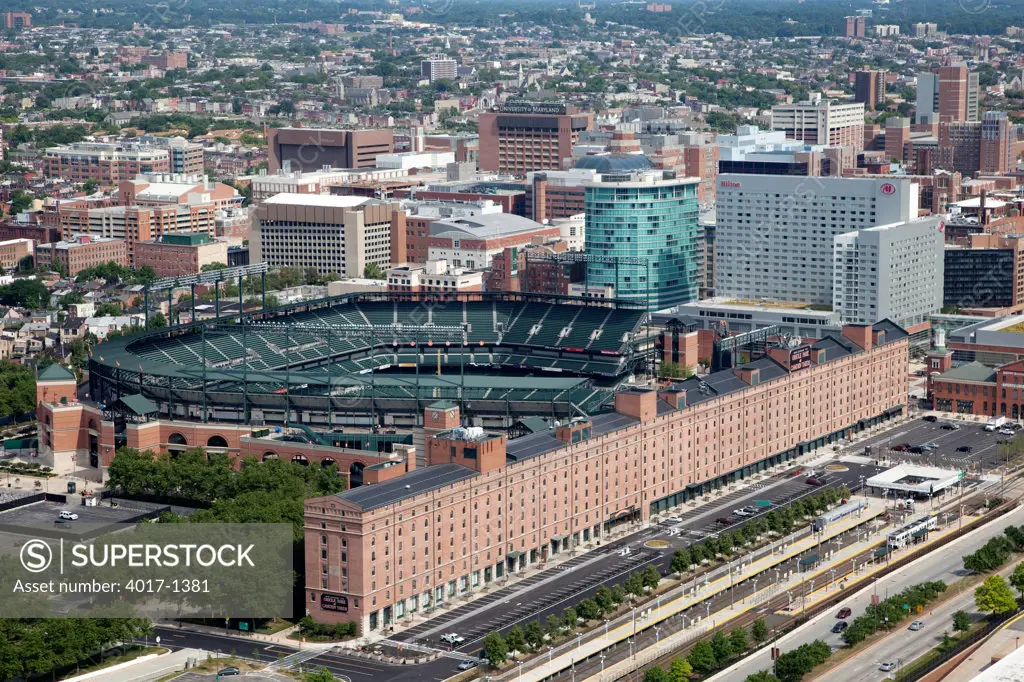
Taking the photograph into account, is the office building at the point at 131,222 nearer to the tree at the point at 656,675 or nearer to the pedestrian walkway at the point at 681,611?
the pedestrian walkway at the point at 681,611

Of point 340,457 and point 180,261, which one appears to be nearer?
point 340,457

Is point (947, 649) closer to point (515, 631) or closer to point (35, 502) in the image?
point (515, 631)

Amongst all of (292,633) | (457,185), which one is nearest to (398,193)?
(457,185)

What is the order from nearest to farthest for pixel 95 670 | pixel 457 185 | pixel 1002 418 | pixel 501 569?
pixel 95 670 < pixel 501 569 < pixel 1002 418 < pixel 457 185

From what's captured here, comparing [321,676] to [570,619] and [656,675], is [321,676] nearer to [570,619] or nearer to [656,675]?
[570,619]

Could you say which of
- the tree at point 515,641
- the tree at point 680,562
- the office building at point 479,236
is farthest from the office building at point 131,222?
the tree at point 515,641

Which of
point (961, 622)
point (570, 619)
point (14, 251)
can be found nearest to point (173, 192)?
point (14, 251)

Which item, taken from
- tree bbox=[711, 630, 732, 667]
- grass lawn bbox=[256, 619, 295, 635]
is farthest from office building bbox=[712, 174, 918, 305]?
grass lawn bbox=[256, 619, 295, 635]
